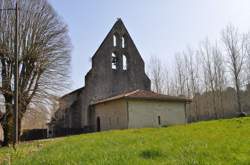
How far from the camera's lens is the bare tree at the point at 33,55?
88.0ft

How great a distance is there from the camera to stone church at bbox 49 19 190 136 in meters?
33.8

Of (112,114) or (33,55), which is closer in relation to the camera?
(33,55)

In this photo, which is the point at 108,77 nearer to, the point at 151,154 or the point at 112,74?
the point at 112,74

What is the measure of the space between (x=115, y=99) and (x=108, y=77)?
8.27m

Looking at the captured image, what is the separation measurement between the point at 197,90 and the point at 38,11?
35.8 m

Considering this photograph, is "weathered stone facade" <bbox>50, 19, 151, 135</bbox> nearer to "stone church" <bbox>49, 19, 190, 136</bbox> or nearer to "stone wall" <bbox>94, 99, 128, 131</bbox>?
"stone church" <bbox>49, 19, 190, 136</bbox>

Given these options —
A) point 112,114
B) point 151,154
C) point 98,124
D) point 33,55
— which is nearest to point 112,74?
point 98,124

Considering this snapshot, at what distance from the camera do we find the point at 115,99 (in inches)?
1351

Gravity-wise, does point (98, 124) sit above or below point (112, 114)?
below

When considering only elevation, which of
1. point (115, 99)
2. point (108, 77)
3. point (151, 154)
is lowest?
point (151, 154)

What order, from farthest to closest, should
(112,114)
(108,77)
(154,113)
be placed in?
(108,77)
(112,114)
(154,113)

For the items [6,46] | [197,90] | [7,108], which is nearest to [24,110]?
[7,108]

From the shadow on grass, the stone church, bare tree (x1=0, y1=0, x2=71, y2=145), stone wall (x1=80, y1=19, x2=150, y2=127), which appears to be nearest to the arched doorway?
the stone church

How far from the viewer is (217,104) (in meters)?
55.2
